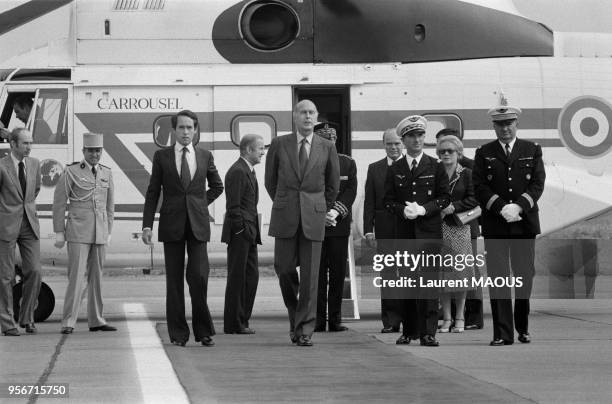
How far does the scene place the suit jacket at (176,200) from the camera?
11.9 meters

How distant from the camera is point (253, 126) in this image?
15586 millimetres

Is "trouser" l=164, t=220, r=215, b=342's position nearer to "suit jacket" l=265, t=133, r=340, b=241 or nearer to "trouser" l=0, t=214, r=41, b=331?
"suit jacket" l=265, t=133, r=340, b=241

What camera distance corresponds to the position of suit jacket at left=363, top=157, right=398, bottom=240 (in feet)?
44.0

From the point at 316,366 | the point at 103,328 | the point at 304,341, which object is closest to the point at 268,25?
the point at 103,328

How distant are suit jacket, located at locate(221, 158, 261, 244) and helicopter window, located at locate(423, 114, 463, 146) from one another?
2895mm

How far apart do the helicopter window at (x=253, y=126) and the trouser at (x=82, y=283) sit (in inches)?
103

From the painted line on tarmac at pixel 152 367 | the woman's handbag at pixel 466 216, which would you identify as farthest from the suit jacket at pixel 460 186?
the painted line on tarmac at pixel 152 367

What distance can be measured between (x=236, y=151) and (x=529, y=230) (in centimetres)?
480

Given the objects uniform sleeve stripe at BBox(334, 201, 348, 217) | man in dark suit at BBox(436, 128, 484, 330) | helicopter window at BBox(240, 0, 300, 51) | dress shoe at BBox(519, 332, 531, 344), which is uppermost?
helicopter window at BBox(240, 0, 300, 51)

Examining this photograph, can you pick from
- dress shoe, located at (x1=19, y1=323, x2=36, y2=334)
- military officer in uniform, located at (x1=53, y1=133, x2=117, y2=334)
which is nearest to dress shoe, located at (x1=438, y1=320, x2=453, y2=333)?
military officer in uniform, located at (x1=53, y1=133, x2=117, y2=334)

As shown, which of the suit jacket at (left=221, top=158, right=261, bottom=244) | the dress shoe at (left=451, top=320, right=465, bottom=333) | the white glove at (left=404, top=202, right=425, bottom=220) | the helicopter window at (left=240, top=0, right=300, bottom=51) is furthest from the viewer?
the helicopter window at (left=240, top=0, right=300, bottom=51)

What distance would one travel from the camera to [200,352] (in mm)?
11305

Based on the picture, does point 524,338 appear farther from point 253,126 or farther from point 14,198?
point 14,198

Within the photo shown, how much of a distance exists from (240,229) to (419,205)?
246 cm
